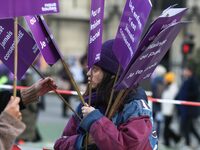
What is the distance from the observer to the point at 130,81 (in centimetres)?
314

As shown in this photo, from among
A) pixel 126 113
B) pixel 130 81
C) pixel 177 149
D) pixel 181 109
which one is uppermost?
pixel 130 81

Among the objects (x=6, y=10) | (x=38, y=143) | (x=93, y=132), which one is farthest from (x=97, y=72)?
(x=38, y=143)

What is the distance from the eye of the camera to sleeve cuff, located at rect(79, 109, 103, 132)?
317cm

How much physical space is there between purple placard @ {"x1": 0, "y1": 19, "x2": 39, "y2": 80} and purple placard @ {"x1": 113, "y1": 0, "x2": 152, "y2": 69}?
2.04 ft

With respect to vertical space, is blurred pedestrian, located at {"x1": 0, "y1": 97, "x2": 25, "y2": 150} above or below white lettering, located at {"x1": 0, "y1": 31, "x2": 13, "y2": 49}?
below

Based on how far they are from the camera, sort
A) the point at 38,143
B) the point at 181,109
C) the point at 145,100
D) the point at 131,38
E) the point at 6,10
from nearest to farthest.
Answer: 1. the point at 6,10
2. the point at 131,38
3. the point at 145,100
4. the point at 38,143
5. the point at 181,109

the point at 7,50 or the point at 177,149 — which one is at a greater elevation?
the point at 7,50

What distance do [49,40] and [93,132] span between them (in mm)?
579

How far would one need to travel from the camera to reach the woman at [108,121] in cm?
312

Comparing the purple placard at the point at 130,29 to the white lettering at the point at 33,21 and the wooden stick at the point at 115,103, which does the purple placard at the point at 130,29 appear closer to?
the wooden stick at the point at 115,103

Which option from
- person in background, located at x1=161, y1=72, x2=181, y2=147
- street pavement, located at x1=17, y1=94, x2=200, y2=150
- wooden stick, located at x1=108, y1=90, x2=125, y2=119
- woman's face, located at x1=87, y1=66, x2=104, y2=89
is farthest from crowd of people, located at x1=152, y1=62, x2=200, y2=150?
wooden stick, located at x1=108, y1=90, x2=125, y2=119

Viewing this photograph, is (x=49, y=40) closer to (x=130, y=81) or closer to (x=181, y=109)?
(x=130, y=81)

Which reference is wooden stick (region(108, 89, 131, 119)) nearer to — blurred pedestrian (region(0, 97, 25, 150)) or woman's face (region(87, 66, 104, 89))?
woman's face (region(87, 66, 104, 89))

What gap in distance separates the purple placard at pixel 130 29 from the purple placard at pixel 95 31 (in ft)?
0.35
